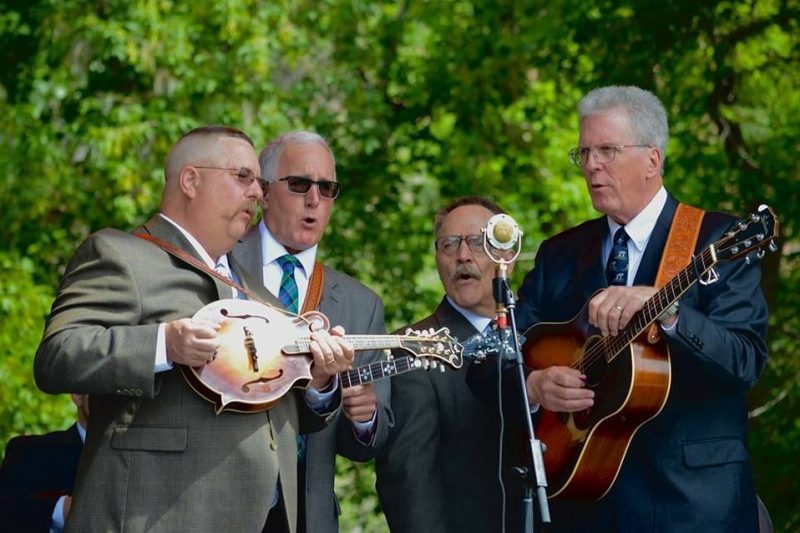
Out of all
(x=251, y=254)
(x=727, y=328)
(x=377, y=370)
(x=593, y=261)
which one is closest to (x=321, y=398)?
(x=377, y=370)

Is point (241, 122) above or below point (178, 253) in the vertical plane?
above

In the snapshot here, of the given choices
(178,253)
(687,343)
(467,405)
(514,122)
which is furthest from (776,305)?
(178,253)

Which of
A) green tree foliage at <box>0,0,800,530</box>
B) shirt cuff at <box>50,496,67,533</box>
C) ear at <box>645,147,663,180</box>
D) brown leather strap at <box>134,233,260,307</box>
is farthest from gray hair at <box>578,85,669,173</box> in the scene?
green tree foliage at <box>0,0,800,530</box>

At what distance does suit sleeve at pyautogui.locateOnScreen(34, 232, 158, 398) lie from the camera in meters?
5.13

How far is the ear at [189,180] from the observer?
5721 mm

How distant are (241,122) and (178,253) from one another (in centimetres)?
778

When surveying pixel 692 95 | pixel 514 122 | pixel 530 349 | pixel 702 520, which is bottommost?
pixel 702 520

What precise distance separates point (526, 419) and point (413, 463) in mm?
1403

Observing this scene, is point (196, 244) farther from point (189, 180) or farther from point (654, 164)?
point (654, 164)

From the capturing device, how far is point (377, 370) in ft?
19.6

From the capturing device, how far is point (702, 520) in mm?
5723

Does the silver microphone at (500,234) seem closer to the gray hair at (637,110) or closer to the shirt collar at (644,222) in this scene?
the shirt collar at (644,222)

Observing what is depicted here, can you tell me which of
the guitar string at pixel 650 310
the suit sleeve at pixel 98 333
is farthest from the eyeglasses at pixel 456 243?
the suit sleeve at pixel 98 333

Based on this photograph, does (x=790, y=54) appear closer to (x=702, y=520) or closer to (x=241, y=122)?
(x=241, y=122)
